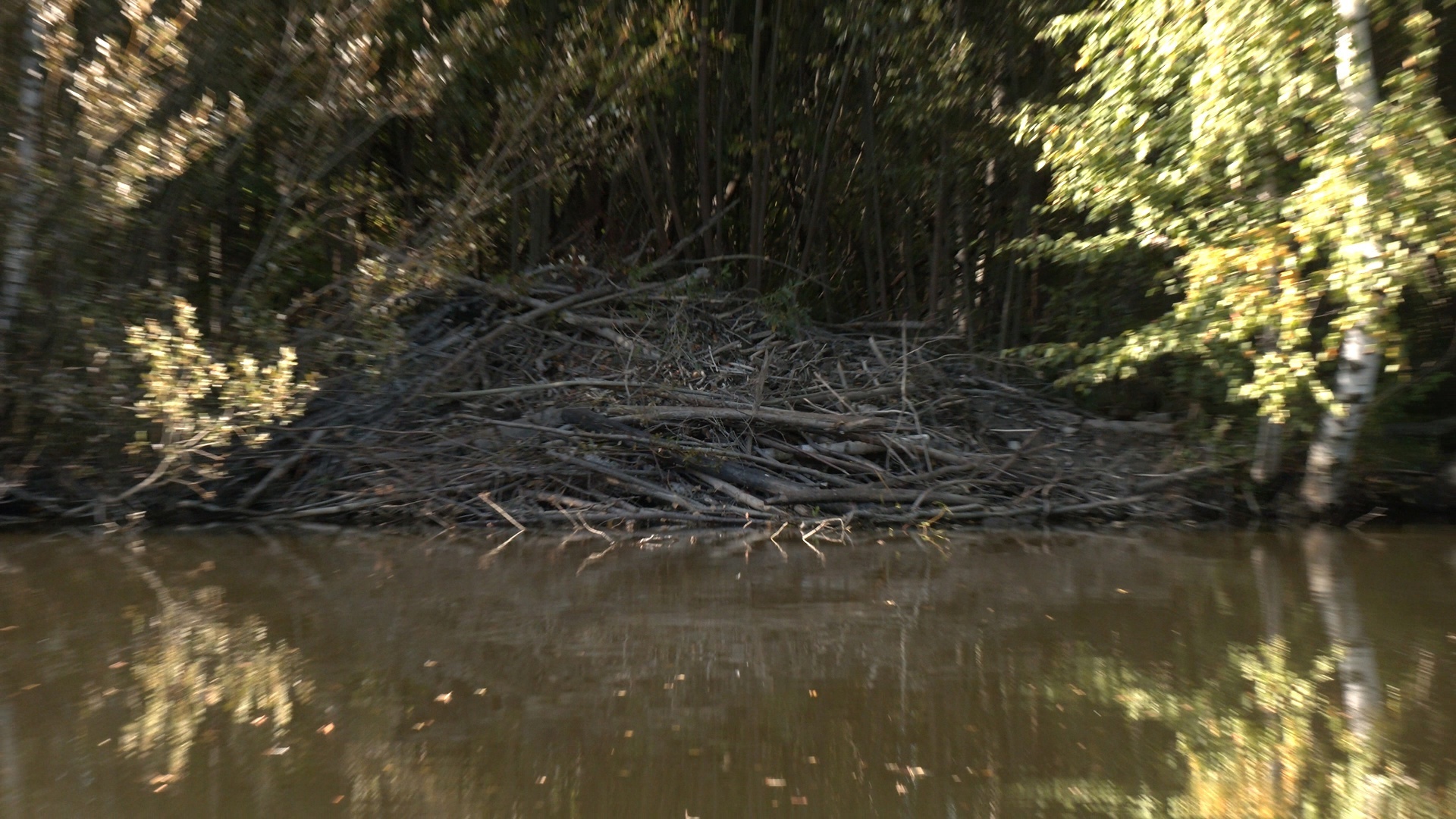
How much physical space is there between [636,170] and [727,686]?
29.8 ft

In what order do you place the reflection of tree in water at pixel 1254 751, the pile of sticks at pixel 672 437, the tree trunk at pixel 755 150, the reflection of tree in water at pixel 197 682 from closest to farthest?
the reflection of tree in water at pixel 1254 751 → the reflection of tree in water at pixel 197 682 → the pile of sticks at pixel 672 437 → the tree trunk at pixel 755 150

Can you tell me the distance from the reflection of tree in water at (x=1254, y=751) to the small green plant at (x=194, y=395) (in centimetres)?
584

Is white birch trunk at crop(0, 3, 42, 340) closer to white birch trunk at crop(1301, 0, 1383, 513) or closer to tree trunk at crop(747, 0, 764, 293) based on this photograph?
tree trunk at crop(747, 0, 764, 293)

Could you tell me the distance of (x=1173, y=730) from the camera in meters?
3.71

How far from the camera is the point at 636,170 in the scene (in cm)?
1228

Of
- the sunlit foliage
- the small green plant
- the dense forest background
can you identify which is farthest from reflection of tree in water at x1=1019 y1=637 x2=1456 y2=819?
the small green plant

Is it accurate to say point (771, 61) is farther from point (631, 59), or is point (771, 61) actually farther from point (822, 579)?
point (822, 579)

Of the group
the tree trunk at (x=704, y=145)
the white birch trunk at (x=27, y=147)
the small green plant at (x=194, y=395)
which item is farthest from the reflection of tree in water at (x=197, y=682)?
the tree trunk at (x=704, y=145)

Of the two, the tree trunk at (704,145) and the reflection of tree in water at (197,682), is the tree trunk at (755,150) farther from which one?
the reflection of tree in water at (197,682)

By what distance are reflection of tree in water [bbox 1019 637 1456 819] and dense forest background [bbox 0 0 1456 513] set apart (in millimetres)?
3506

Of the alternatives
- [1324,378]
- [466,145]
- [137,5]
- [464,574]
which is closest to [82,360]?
[137,5]

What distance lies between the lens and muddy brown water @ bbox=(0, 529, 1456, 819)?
10.6ft

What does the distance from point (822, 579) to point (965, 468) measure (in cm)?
318

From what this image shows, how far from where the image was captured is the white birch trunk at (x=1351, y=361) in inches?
266
